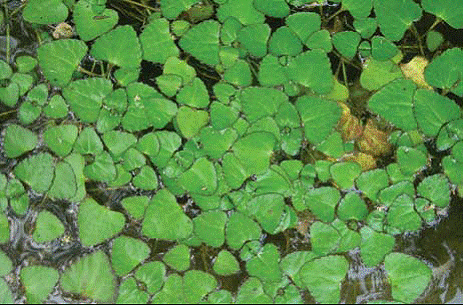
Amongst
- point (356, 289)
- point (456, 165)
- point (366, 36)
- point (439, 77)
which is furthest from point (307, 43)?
point (356, 289)

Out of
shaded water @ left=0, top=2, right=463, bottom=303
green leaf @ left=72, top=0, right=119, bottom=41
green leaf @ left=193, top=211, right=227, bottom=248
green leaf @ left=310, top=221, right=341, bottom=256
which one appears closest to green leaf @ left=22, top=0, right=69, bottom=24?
green leaf @ left=72, top=0, right=119, bottom=41

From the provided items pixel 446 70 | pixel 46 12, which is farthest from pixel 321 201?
pixel 46 12

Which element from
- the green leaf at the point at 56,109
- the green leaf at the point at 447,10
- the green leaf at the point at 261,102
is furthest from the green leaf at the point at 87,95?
the green leaf at the point at 447,10

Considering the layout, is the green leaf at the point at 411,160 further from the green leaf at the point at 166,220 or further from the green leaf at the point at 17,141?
the green leaf at the point at 17,141

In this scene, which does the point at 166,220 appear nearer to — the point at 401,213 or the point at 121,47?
the point at 121,47

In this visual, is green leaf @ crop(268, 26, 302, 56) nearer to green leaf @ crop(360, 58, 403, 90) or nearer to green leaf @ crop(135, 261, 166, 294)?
green leaf @ crop(360, 58, 403, 90)
